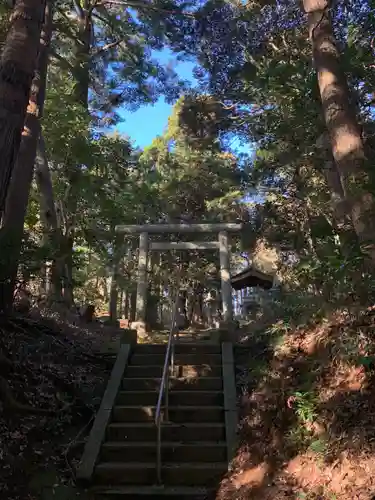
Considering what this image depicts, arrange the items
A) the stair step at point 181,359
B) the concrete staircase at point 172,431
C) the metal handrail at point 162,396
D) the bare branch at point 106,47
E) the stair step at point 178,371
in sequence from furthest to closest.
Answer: the bare branch at point 106,47 < the stair step at point 181,359 < the stair step at point 178,371 < the concrete staircase at point 172,431 < the metal handrail at point 162,396

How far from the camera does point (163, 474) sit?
4637mm

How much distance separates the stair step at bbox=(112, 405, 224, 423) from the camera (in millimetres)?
5531

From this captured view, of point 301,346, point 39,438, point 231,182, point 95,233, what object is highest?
point 231,182

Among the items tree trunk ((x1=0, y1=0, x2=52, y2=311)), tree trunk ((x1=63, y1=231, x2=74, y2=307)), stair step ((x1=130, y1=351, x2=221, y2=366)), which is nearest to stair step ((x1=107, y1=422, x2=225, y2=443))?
stair step ((x1=130, y1=351, x2=221, y2=366))

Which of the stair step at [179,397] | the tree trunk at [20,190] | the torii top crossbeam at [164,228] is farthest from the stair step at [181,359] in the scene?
the torii top crossbeam at [164,228]

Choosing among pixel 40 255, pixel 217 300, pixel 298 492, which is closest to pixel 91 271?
pixel 217 300

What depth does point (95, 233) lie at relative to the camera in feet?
43.0

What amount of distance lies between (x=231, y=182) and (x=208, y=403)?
9.61 metres

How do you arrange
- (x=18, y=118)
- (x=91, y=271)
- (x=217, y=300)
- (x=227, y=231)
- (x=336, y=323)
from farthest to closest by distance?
(x=91, y=271) → (x=217, y=300) → (x=227, y=231) → (x=18, y=118) → (x=336, y=323)

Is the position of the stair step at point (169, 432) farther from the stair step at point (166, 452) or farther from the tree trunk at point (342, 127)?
the tree trunk at point (342, 127)

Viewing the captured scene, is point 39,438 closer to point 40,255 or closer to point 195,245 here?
point 40,255

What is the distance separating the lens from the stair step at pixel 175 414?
5531 mm

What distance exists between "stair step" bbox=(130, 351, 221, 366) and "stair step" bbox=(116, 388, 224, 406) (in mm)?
819

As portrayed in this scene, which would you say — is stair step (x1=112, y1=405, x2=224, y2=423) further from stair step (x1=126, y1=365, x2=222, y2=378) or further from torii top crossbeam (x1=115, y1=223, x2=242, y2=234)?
torii top crossbeam (x1=115, y1=223, x2=242, y2=234)
